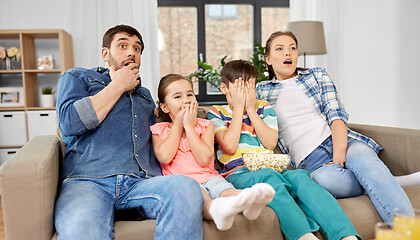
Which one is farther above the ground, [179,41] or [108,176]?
[179,41]

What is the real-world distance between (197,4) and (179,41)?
45cm

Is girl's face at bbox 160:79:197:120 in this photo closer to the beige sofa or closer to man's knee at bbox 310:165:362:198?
the beige sofa

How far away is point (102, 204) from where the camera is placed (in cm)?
120

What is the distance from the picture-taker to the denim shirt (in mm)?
1359

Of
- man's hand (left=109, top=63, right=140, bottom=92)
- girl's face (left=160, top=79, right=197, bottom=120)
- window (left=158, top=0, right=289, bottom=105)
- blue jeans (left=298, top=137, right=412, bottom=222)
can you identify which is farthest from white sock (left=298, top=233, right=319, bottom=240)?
window (left=158, top=0, right=289, bottom=105)

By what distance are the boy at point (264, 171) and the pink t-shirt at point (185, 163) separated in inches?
3.9

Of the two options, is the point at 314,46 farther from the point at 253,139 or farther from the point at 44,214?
the point at 44,214

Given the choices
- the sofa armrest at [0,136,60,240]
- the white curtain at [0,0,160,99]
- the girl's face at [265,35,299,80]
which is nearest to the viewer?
the sofa armrest at [0,136,60,240]

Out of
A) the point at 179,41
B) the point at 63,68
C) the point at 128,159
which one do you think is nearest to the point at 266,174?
the point at 128,159

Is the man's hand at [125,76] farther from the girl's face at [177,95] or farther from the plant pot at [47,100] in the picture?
the plant pot at [47,100]

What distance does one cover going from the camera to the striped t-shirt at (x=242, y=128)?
1.60 meters

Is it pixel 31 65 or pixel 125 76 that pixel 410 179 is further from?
pixel 31 65

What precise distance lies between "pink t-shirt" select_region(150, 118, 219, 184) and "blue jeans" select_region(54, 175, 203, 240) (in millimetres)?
195

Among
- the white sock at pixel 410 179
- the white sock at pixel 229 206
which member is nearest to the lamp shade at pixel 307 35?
the white sock at pixel 410 179
